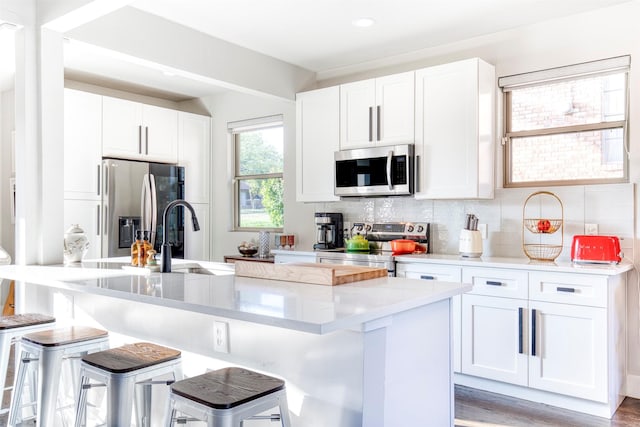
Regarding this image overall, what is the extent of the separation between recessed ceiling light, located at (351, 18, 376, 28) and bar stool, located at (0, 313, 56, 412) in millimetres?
2708

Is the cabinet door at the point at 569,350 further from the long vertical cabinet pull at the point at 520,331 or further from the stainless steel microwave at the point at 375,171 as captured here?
the stainless steel microwave at the point at 375,171

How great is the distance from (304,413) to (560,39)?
125 inches

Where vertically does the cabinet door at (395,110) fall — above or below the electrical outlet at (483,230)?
above

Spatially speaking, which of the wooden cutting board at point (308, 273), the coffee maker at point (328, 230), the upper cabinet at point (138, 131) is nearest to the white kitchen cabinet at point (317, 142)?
the coffee maker at point (328, 230)

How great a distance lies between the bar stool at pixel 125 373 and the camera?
5.71 feet

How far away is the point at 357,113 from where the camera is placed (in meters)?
4.25

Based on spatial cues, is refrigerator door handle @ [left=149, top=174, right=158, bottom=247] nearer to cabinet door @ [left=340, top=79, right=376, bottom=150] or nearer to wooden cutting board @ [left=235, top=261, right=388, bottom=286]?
cabinet door @ [left=340, top=79, right=376, bottom=150]

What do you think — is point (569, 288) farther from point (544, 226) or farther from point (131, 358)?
point (131, 358)

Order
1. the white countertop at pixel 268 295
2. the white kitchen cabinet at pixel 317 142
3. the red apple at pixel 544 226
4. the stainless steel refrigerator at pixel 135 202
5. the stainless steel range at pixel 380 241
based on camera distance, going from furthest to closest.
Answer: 1. the stainless steel refrigerator at pixel 135 202
2. the white kitchen cabinet at pixel 317 142
3. the stainless steel range at pixel 380 241
4. the red apple at pixel 544 226
5. the white countertop at pixel 268 295

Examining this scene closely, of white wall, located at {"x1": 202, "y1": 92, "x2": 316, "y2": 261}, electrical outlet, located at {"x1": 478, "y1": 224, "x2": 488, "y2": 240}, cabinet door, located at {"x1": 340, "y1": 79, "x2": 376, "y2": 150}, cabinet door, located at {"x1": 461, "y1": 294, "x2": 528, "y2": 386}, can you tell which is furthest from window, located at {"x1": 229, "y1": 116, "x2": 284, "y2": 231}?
cabinet door, located at {"x1": 461, "y1": 294, "x2": 528, "y2": 386}

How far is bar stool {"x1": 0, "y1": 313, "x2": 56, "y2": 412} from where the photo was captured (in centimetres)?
231

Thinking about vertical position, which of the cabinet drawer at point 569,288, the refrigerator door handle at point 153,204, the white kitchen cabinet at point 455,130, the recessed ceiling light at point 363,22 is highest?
the recessed ceiling light at point 363,22

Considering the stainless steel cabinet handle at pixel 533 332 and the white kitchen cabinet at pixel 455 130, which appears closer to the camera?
the stainless steel cabinet handle at pixel 533 332

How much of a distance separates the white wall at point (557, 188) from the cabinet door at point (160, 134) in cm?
227
